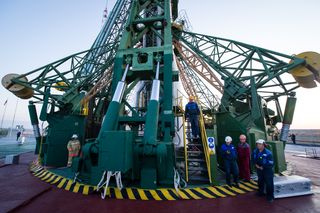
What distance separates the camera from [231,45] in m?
10.9

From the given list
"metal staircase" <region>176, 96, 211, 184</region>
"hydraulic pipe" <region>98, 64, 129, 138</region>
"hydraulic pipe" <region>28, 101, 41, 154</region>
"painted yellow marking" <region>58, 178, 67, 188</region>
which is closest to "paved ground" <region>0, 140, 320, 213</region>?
"painted yellow marking" <region>58, 178, 67, 188</region>

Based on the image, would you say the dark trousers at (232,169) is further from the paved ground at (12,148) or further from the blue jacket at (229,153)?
the paved ground at (12,148)

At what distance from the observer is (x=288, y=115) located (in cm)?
932

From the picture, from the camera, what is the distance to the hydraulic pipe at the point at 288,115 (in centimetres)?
930

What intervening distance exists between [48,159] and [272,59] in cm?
1401

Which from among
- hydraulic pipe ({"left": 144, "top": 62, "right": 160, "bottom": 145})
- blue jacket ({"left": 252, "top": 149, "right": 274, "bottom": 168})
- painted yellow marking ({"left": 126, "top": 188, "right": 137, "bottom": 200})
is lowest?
painted yellow marking ({"left": 126, "top": 188, "right": 137, "bottom": 200})

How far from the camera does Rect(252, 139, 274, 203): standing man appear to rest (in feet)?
15.2

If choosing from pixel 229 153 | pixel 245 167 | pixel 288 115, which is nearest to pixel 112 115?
pixel 229 153

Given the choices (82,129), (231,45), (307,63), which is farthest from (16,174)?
(307,63)

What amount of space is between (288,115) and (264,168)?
21.5 ft

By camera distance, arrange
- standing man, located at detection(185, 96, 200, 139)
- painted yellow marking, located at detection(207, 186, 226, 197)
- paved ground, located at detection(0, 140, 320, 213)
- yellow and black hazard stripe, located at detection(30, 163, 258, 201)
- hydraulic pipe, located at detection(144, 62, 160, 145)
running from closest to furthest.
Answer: paved ground, located at detection(0, 140, 320, 213) → yellow and black hazard stripe, located at detection(30, 163, 258, 201) → hydraulic pipe, located at detection(144, 62, 160, 145) → painted yellow marking, located at detection(207, 186, 226, 197) → standing man, located at detection(185, 96, 200, 139)

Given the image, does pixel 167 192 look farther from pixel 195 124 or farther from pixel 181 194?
pixel 195 124

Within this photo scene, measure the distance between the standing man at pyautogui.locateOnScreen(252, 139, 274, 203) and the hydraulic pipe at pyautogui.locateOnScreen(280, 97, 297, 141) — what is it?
5.96 m

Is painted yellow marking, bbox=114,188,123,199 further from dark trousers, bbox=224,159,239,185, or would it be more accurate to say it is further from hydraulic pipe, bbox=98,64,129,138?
dark trousers, bbox=224,159,239,185
